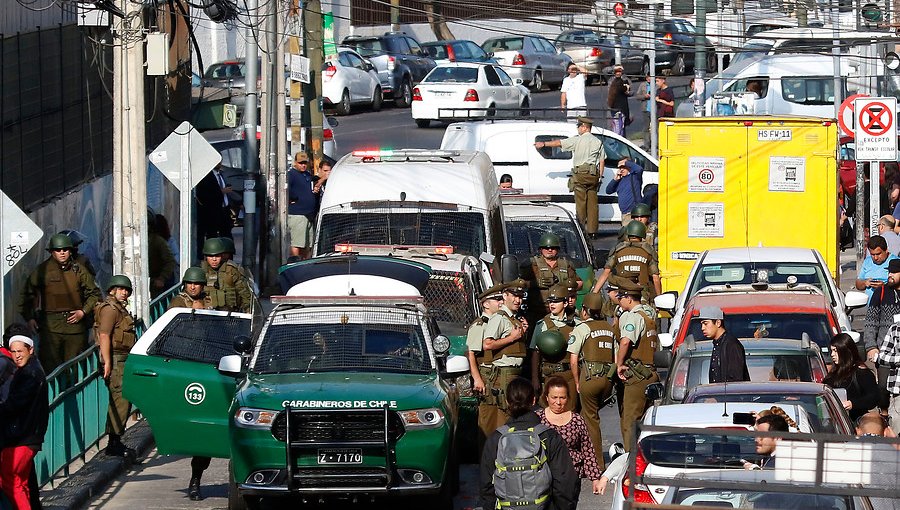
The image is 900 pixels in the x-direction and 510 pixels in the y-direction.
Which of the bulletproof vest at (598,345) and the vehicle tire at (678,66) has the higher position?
the vehicle tire at (678,66)

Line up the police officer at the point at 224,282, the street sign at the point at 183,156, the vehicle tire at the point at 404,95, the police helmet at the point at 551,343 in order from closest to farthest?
the police helmet at the point at 551,343
the police officer at the point at 224,282
the street sign at the point at 183,156
the vehicle tire at the point at 404,95

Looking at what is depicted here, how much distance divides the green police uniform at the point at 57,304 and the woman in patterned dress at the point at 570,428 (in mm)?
7496

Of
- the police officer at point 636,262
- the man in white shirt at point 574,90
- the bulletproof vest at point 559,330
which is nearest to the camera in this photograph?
the bulletproof vest at point 559,330

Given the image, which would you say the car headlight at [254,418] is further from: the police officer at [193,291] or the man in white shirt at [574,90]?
the man in white shirt at [574,90]

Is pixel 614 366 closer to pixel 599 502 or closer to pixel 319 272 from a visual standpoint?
pixel 599 502

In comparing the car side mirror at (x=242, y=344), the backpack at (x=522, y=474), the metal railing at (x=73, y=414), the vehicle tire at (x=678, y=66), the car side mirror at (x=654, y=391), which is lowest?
the metal railing at (x=73, y=414)

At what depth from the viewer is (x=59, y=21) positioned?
21156 mm

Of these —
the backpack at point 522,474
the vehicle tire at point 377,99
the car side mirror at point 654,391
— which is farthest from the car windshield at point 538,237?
the vehicle tire at point 377,99

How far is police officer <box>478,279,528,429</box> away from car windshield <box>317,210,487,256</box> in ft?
13.2

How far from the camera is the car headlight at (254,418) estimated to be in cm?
1187

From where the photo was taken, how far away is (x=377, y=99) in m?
45.8

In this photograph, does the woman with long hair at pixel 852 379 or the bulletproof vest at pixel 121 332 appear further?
the bulletproof vest at pixel 121 332

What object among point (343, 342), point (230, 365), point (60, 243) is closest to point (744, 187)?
point (60, 243)

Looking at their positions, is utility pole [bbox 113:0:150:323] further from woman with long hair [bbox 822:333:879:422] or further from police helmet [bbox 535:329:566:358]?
woman with long hair [bbox 822:333:879:422]
